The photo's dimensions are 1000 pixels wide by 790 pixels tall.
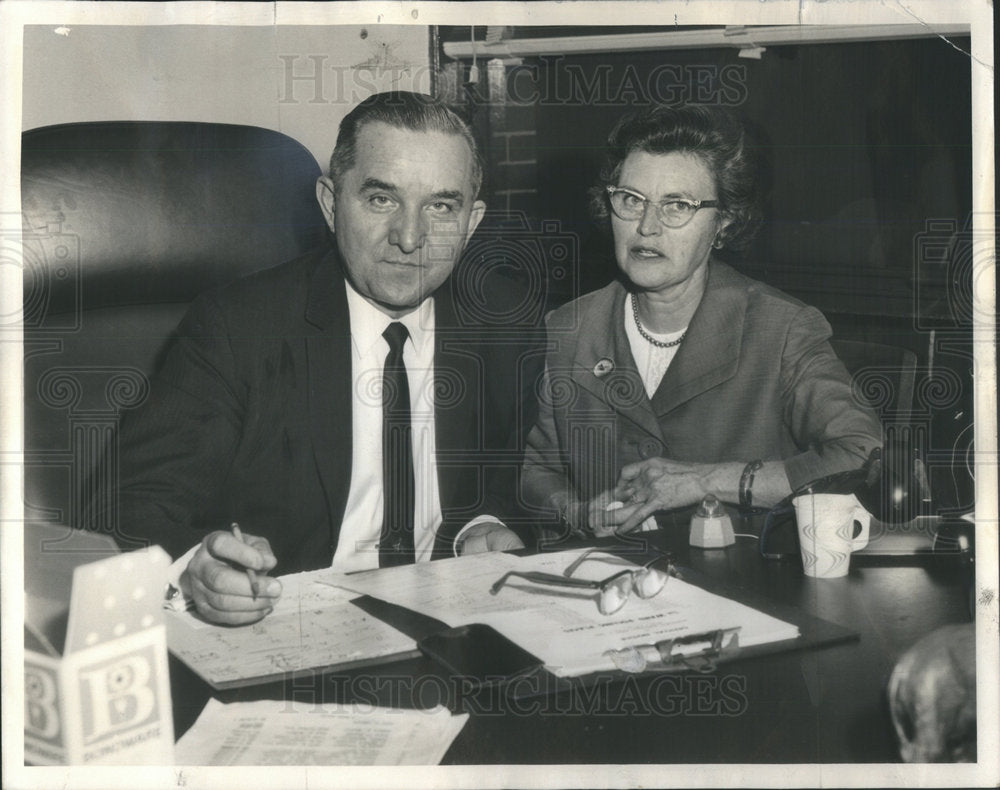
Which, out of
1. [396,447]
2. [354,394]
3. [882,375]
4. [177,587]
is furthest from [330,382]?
[882,375]

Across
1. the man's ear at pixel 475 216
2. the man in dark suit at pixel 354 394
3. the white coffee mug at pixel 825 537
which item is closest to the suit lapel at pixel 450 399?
the man in dark suit at pixel 354 394

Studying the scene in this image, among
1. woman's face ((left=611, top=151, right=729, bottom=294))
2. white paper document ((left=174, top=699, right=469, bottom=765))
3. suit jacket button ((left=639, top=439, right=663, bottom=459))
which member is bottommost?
white paper document ((left=174, top=699, right=469, bottom=765))

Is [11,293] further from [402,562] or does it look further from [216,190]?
[402,562]

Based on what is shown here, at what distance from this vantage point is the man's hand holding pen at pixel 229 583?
158cm

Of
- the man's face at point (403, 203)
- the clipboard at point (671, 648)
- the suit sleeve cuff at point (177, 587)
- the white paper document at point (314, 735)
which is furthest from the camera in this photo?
the man's face at point (403, 203)

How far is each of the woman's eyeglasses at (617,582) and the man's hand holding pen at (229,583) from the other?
0.38 m

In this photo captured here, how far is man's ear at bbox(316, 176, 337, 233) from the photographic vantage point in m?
1.82

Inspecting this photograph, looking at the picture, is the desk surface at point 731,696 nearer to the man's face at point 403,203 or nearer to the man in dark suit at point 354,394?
the man in dark suit at point 354,394

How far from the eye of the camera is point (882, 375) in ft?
6.11

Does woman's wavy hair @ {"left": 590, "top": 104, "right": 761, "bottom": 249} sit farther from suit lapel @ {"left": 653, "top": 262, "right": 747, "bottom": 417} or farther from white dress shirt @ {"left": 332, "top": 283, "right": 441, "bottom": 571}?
white dress shirt @ {"left": 332, "top": 283, "right": 441, "bottom": 571}

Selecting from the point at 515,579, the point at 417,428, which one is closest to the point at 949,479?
the point at 515,579

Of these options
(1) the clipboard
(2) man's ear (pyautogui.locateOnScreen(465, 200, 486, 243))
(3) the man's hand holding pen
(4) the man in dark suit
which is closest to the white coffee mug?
(1) the clipboard

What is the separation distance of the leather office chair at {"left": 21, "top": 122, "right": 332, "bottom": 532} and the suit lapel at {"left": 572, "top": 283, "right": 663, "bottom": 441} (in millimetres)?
533

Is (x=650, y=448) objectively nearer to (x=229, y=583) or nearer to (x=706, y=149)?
(x=706, y=149)
